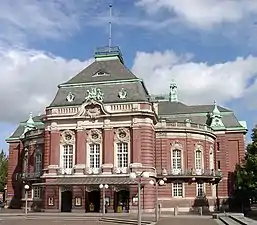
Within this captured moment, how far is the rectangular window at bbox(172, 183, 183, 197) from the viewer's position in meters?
57.8

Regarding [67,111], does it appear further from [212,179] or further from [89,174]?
[212,179]

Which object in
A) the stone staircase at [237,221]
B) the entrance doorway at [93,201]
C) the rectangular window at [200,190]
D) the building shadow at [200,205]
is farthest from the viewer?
the rectangular window at [200,190]

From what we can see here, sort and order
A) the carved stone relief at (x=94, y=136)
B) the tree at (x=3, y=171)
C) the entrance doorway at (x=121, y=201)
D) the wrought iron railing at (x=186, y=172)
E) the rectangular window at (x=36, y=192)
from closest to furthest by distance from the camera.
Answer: the entrance doorway at (x=121, y=201)
the carved stone relief at (x=94, y=136)
the wrought iron railing at (x=186, y=172)
the rectangular window at (x=36, y=192)
the tree at (x=3, y=171)

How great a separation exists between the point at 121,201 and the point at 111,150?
6317 mm

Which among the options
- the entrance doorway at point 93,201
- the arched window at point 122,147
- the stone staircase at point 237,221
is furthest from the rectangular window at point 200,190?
the stone staircase at point 237,221

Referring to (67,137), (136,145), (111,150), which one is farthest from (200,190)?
(67,137)

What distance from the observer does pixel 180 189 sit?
5812 centimetres

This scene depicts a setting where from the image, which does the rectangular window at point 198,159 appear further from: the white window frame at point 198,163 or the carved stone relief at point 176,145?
the carved stone relief at point 176,145

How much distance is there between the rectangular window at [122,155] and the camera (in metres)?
53.8

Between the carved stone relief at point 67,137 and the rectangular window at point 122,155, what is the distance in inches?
240

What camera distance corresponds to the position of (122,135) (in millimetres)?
54375

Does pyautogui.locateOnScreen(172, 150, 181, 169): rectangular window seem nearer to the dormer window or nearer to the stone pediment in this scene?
the stone pediment

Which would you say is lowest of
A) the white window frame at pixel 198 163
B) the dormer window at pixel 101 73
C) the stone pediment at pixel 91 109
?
the white window frame at pixel 198 163

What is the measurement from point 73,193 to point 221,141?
87.4 ft
